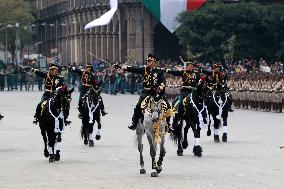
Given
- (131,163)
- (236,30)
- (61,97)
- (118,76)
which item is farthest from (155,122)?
(236,30)

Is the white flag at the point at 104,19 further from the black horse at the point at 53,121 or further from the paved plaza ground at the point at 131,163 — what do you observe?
the black horse at the point at 53,121

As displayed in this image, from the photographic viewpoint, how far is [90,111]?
30000 mm

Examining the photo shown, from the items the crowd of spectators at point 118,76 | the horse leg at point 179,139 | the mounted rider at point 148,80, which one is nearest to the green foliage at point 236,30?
the crowd of spectators at point 118,76

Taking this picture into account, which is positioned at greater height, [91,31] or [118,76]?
[91,31]

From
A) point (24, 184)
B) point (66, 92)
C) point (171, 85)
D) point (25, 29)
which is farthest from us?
point (25, 29)

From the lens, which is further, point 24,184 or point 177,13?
point 177,13

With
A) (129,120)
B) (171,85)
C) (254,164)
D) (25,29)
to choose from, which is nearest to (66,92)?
(254,164)

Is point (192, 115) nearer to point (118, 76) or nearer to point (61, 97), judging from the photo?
point (61, 97)

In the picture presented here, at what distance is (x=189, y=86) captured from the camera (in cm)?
2630

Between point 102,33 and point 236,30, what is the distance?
29230 mm

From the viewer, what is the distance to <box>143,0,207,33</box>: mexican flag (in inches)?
3501

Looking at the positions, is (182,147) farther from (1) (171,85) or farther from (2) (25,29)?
(2) (25,29)

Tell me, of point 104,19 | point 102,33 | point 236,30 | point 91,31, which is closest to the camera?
point 236,30

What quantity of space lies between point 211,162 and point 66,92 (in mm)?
3459
